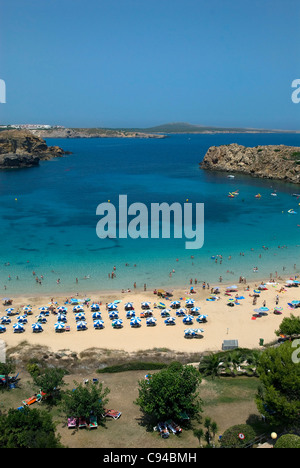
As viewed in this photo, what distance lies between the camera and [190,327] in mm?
29828

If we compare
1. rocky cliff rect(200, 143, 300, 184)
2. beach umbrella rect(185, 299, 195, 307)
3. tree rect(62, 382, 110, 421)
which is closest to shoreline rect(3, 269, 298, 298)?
beach umbrella rect(185, 299, 195, 307)

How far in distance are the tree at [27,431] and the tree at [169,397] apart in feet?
15.3

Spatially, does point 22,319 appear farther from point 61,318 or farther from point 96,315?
point 96,315

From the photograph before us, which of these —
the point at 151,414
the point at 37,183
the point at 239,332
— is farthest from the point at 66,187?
the point at 151,414

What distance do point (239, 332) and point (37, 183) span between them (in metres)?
77.2

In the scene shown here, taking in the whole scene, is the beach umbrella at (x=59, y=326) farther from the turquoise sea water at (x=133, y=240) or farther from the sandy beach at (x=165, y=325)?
the turquoise sea water at (x=133, y=240)

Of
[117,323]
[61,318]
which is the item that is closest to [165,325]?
[117,323]

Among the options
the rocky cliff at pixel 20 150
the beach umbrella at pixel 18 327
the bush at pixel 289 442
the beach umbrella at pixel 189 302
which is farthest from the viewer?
the rocky cliff at pixel 20 150

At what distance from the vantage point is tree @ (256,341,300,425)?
54.1 feet

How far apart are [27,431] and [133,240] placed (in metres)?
35.2

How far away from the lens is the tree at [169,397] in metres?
18.4

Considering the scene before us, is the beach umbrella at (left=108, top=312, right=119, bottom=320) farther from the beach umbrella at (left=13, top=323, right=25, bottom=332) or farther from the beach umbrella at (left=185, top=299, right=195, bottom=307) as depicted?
the beach umbrella at (left=13, top=323, right=25, bottom=332)

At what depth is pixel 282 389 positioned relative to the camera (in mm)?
17125

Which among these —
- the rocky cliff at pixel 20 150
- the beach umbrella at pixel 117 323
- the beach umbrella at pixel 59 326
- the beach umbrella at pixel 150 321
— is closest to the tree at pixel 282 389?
the beach umbrella at pixel 150 321
